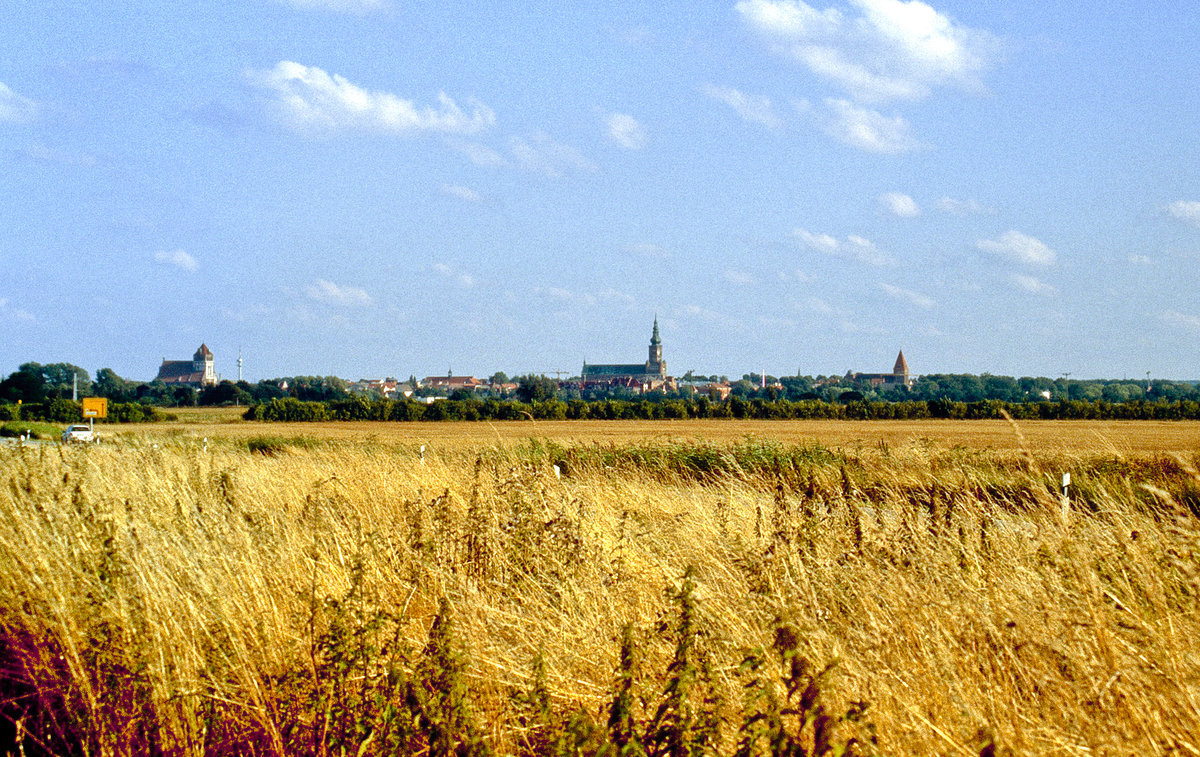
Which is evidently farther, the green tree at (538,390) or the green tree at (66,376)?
the green tree at (66,376)

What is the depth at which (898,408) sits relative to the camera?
9531cm

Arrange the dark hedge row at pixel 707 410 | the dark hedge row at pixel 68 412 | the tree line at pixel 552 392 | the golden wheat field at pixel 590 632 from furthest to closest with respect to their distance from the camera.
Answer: the tree line at pixel 552 392 → the dark hedge row at pixel 707 410 → the dark hedge row at pixel 68 412 → the golden wheat field at pixel 590 632

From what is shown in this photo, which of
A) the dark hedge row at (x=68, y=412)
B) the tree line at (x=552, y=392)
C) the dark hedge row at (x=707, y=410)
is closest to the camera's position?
the dark hedge row at (x=68, y=412)

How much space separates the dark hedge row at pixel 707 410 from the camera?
88500 mm

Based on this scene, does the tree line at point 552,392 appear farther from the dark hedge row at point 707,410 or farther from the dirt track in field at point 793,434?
the dirt track in field at point 793,434

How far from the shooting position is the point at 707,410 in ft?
328

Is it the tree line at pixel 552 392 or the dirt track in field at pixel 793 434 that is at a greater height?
the tree line at pixel 552 392

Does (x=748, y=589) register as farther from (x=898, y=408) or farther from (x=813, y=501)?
(x=898, y=408)

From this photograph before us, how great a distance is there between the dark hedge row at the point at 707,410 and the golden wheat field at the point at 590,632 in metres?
78.7

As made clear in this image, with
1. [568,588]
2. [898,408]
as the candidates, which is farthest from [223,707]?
[898,408]

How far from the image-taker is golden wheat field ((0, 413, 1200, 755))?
149 inches

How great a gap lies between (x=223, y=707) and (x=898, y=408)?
313 ft

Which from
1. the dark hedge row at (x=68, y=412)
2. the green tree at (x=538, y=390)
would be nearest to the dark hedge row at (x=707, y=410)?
the dark hedge row at (x=68, y=412)

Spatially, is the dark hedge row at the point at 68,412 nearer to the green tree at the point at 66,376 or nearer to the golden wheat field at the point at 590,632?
the green tree at the point at 66,376
